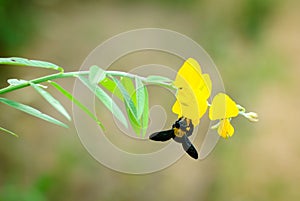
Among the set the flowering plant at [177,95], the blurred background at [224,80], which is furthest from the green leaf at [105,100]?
the blurred background at [224,80]

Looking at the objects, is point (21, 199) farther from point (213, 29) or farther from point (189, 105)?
point (189, 105)

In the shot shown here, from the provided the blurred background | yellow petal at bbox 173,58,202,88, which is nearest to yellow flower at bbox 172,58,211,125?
yellow petal at bbox 173,58,202,88

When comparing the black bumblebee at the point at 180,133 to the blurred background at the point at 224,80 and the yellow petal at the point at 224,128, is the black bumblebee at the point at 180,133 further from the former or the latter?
the blurred background at the point at 224,80

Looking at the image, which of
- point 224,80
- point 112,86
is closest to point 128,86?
point 112,86

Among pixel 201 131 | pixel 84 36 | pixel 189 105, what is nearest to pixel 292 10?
pixel 201 131

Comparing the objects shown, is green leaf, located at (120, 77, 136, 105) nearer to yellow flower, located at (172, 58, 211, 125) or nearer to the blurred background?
yellow flower, located at (172, 58, 211, 125)

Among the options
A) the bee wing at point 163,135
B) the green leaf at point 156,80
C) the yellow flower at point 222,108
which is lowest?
the bee wing at point 163,135

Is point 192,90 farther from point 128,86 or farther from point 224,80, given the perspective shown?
point 224,80
